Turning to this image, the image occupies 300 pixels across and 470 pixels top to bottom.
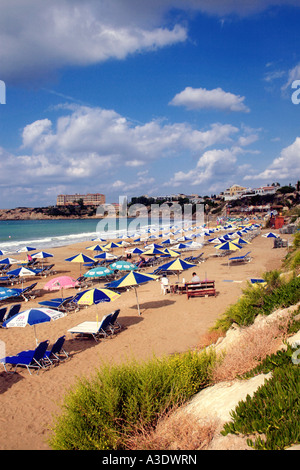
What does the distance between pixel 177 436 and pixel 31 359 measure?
5110 mm

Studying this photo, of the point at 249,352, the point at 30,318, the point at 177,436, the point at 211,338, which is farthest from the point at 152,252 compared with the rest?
the point at 177,436

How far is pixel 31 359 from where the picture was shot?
7.26 meters

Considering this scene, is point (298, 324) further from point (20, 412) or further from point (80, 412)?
point (20, 412)

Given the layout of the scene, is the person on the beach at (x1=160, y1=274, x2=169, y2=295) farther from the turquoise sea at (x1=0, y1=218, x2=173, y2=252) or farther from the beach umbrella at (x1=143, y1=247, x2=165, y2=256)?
the turquoise sea at (x1=0, y1=218, x2=173, y2=252)

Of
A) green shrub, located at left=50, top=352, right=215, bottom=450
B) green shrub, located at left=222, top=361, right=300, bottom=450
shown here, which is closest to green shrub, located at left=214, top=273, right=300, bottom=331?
green shrub, located at left=50, top=352, right=215, bottom=450

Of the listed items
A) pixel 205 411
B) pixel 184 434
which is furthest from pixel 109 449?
pixel 205 411

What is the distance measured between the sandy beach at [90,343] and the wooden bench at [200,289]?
0.28 meters

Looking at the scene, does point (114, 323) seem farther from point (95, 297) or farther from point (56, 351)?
point (56, 351)

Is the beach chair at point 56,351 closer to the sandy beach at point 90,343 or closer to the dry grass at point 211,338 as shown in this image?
the sandy beach at point 90,343

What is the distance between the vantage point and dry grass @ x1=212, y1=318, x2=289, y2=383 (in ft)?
14.3

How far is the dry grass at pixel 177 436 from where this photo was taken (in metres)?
3.11

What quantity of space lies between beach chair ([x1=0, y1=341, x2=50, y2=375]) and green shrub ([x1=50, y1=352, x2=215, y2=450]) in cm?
384

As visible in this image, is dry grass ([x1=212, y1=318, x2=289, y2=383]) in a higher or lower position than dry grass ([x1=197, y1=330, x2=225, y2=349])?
higher
